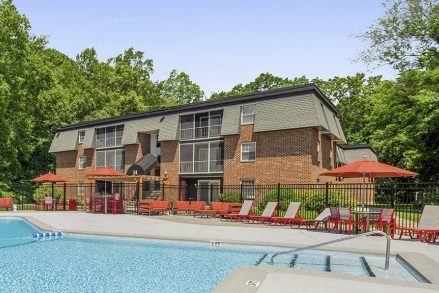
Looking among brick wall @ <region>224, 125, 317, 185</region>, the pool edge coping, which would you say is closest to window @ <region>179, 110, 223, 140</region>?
brick wall @ <region>224, 125, 317, 185</region>

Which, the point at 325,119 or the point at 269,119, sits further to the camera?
the point at 325,119

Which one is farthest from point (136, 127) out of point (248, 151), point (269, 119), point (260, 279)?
point (260, 279)

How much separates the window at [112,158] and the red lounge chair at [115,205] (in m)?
12.4

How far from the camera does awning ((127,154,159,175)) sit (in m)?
35.8

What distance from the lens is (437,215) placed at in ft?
45.3

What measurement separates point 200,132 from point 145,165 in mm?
5907

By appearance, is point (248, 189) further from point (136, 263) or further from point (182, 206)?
point (136, 263)

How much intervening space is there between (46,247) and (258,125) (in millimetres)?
18873

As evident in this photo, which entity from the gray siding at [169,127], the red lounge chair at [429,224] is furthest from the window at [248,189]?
the red lounge chair at [429,224]

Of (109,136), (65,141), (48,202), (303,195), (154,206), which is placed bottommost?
(48,202)

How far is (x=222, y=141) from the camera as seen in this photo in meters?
33.0

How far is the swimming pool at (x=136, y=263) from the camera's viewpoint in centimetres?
840

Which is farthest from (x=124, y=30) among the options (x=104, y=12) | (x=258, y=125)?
(x=258, y=125)

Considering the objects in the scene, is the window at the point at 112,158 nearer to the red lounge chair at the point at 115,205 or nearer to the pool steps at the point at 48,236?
the red lounge chair at the point at 115,205
